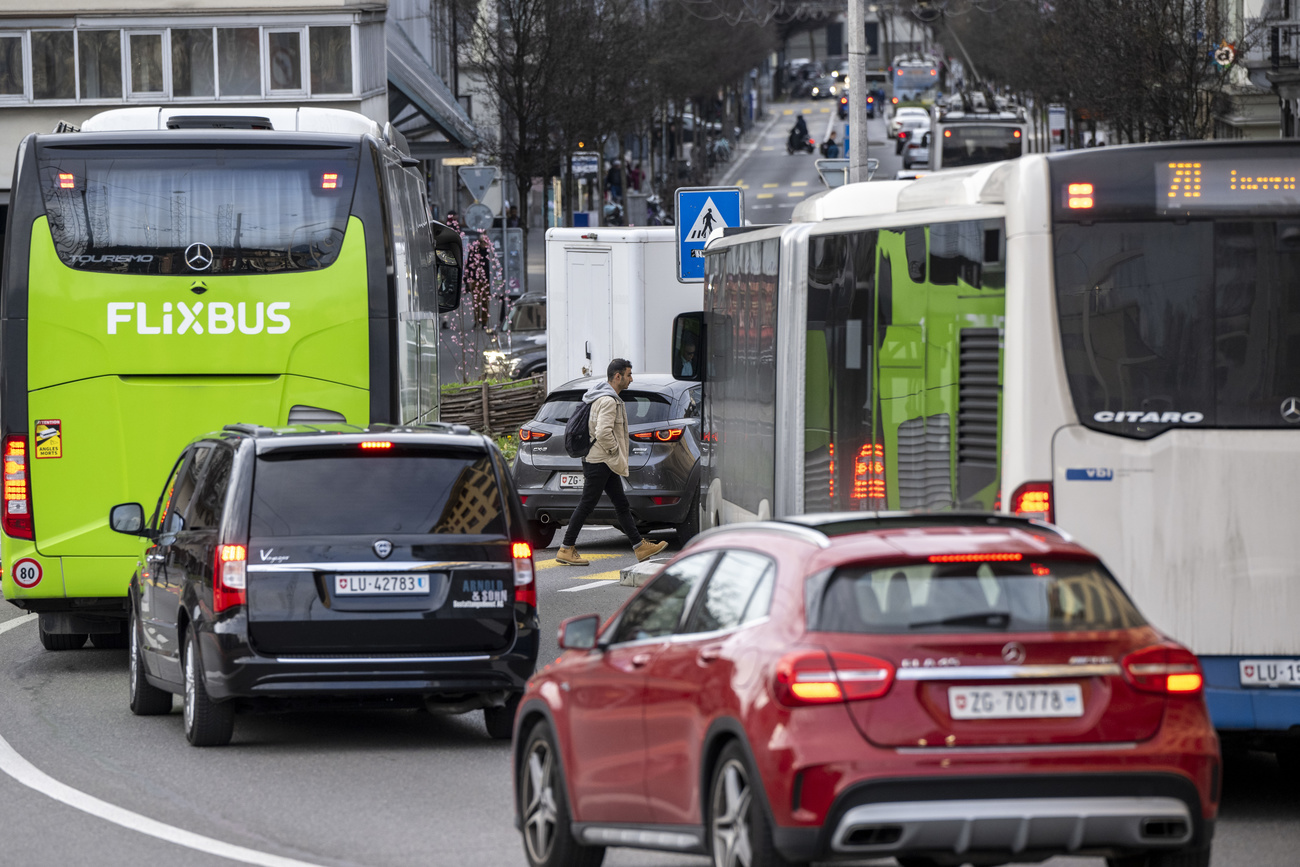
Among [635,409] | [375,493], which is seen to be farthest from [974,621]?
[635,409]

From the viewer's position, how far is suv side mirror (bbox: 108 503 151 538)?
467 inches

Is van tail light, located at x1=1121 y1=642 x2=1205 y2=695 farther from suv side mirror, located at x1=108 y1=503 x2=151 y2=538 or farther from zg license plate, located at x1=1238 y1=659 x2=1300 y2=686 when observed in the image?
suv side mirror, located at x1=108 y1=503 x2=151 y2=538

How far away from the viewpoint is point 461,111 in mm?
70375

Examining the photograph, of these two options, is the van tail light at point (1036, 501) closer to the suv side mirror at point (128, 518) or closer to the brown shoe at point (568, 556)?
the suv side mirror at point (128, 518)

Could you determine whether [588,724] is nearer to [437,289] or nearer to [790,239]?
[790,239]

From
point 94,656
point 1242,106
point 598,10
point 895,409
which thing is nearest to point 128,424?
point 94,656

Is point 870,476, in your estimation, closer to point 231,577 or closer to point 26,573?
point 231,577

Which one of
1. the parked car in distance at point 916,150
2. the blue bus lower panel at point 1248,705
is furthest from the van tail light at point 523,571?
the parked car in distance at point 916,150

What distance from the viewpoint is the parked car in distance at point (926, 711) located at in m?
5.95

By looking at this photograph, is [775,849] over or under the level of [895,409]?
under

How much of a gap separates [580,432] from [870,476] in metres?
8.47

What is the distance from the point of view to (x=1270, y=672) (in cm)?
868

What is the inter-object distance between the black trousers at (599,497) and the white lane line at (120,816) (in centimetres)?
809

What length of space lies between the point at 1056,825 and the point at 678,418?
14390mm
